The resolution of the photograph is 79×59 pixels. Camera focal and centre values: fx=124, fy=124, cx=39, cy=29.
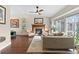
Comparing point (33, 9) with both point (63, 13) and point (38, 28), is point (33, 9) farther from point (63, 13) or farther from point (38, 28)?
point (63, 13)

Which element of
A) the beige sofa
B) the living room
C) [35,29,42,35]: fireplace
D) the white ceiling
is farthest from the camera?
the beige sofa

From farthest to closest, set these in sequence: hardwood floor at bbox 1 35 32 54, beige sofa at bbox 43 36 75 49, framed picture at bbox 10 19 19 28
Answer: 1. beige sofa at bbox 43 36 75 49
2. hardwood floor at bbox 1 35 32 54
3. framed picture at bbox 10 19 19 28

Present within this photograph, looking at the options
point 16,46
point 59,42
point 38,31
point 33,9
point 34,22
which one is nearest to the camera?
point 33,9

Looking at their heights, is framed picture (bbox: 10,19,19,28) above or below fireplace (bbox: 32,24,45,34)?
above

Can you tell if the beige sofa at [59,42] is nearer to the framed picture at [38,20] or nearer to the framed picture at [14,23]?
the framed picture at [38,20]

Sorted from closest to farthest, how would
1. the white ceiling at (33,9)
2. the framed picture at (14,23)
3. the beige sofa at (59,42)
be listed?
1. the white ceiling at (33,9)
2. the framed picture at (14,23)
3. the beige sofa at (59,42)

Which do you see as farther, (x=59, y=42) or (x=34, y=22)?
(x=59, y=42)

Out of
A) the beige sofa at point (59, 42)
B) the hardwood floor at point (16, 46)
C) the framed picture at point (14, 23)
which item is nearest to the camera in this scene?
the framed picture at point (14, 23)

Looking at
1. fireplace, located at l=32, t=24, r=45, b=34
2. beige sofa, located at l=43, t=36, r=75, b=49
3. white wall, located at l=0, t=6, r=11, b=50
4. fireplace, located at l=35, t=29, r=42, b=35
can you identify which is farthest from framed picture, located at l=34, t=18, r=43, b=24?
beige sofa, located at l=43, t=36, r=75, b=49

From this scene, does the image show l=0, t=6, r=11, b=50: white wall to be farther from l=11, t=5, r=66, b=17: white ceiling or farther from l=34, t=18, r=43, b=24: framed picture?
l=34, t=18, r=43, b=24: framed picture

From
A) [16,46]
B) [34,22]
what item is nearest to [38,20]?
[34,22]

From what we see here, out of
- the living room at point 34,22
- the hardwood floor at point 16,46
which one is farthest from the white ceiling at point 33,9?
the hardwood floor at point 16,46

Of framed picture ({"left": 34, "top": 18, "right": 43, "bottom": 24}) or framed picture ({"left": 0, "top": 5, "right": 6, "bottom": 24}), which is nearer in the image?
framed picture ({"left": 0, "top": 5, "right": 6, "bottom": 24})
